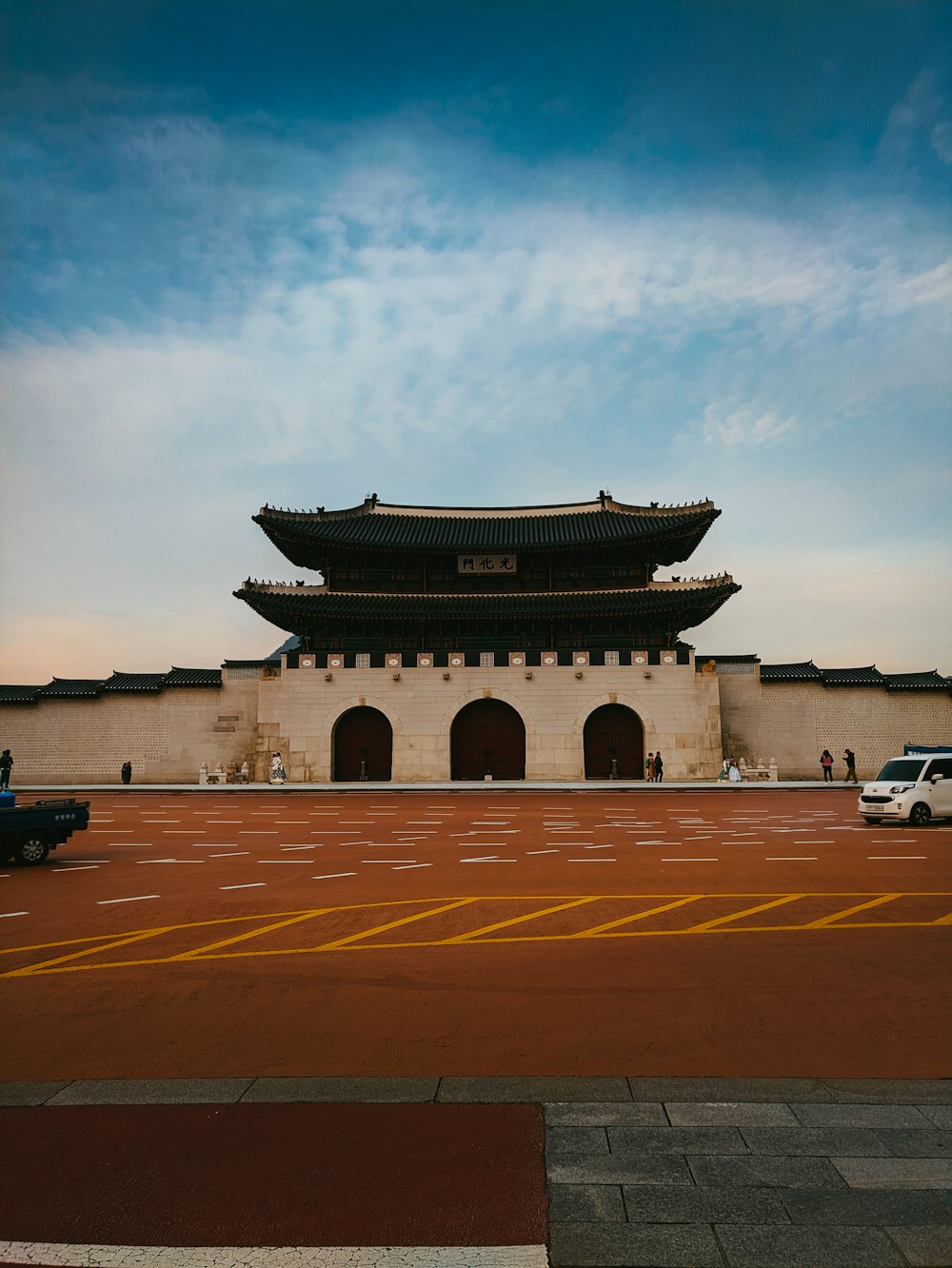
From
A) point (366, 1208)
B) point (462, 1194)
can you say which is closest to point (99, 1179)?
point (366, 1208)

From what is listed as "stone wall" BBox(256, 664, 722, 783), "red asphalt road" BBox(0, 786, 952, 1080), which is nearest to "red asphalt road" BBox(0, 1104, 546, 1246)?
"red asphalt road" BBox(0, 786, 952, 1080)

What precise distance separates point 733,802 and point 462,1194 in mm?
21973

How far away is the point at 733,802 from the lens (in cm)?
2336

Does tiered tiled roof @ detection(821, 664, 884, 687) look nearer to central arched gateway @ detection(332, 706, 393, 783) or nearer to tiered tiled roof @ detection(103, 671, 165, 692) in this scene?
central arched gateway @ detection(332, 706, 393, 783)

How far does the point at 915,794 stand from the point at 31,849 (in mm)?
18007

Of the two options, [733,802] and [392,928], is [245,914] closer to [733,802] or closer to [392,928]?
[392,928]

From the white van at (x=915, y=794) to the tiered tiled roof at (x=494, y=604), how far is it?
664 inches

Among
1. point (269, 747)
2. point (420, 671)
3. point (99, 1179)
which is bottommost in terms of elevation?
point (99, 1179)

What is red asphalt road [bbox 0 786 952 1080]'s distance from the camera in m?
4.80

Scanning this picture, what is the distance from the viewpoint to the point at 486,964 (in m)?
6.61

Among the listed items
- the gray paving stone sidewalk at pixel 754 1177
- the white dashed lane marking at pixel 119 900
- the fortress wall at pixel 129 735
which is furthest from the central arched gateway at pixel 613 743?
the gray paving stone sidewalk at pixel 754 1177

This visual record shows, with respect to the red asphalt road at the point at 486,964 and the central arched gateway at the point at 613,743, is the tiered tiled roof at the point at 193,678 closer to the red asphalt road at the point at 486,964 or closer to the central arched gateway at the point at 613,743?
the central arched gateway at the point at 613,743

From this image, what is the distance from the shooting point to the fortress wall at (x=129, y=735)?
33500mm

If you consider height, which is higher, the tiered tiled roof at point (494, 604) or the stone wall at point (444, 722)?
the tiered tiled roof at point (494, 604)
